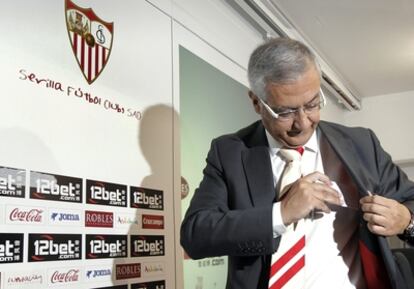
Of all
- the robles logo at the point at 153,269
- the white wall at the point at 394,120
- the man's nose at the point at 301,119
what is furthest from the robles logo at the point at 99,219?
the white wall at the point at 394,120

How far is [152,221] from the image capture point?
2395mm

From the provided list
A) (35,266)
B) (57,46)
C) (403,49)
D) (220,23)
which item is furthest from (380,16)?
(35,266)

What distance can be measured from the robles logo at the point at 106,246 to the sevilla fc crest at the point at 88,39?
0.64 meters

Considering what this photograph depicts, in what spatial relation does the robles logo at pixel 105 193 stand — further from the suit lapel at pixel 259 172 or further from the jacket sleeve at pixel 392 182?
the jacket sleeve at pixel 392 182

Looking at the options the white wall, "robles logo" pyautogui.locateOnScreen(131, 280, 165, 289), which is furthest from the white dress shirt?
the white wall

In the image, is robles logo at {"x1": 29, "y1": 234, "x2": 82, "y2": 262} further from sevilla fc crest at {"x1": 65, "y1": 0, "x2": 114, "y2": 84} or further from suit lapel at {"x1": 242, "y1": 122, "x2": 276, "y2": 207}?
suit lapel at {"x1": 242, "y1": 122, "x2": 276, "y2": 207}

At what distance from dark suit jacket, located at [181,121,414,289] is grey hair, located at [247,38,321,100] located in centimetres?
18

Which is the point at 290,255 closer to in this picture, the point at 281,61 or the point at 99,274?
the point at 281,61

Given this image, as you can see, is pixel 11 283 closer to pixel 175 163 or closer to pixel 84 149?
pixel 84 149

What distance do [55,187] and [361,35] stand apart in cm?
352

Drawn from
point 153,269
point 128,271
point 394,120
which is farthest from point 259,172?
point 394,120

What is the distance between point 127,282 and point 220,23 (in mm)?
1941

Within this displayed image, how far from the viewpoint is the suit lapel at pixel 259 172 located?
131 centimetres

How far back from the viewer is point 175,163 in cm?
262
